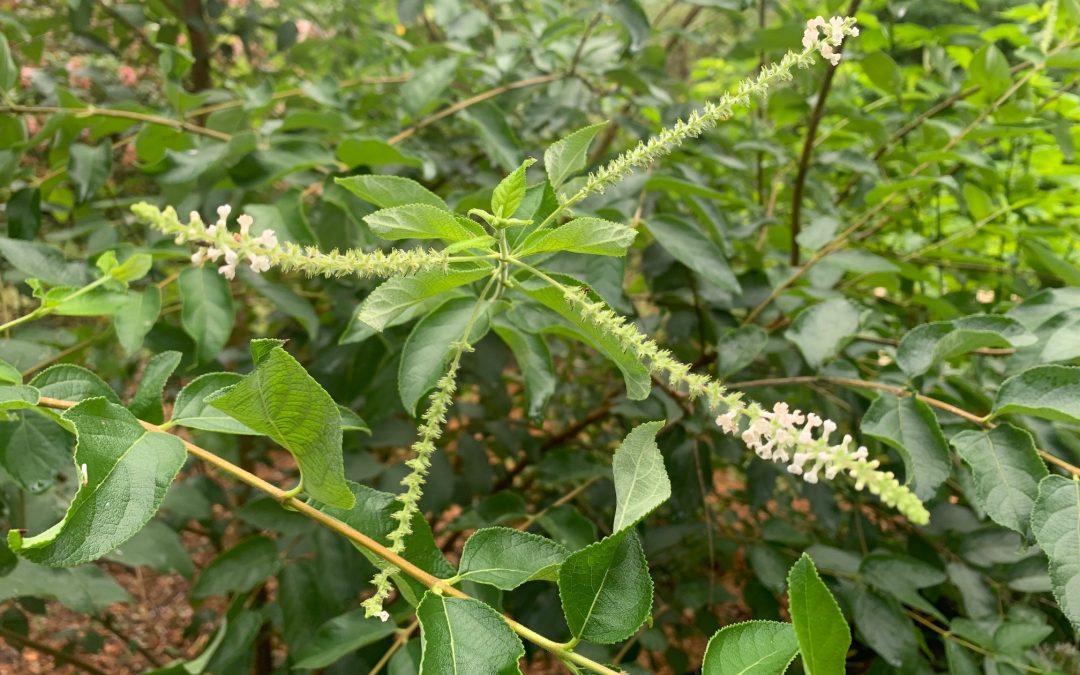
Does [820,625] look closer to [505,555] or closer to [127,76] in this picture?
[505,555]

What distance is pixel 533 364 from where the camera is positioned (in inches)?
30.7

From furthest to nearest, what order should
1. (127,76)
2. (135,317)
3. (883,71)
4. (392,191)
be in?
1. (127,76)
2. (883,71)
3. (135,317)
4. (392,191)

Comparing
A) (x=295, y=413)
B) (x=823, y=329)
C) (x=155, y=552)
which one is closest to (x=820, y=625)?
(x=295, y=413)

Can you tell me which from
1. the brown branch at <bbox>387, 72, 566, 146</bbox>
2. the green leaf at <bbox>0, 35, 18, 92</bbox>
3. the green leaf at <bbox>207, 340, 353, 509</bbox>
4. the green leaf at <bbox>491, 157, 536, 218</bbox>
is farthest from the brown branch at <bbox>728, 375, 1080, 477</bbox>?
the green leaf at <bbox>0, 35, 18, 92</bbox>

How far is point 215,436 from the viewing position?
1.35m

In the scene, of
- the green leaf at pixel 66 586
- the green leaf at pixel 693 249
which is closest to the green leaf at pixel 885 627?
the green leaf at pixel 693 249

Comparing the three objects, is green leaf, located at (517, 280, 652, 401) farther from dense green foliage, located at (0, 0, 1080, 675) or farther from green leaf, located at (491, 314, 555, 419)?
green leaf, located at (491, 314, 555, 419)

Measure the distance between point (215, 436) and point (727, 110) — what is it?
112cm

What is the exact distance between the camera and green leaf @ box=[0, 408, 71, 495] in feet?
2.32

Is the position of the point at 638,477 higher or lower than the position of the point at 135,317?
higher

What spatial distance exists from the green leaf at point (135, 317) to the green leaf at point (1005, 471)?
2.71 feet

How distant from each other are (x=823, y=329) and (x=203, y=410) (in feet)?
2.22

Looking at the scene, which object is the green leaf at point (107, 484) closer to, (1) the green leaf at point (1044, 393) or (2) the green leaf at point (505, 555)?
(2) the green leaf at point (505, 555)

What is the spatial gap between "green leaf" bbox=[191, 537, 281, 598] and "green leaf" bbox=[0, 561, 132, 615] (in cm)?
11
